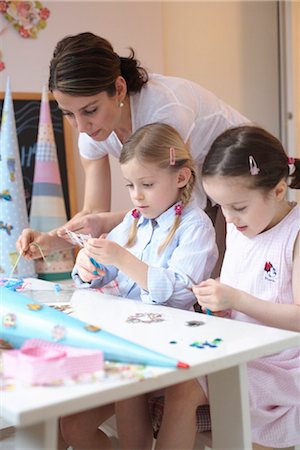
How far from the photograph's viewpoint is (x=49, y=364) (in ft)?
2.56

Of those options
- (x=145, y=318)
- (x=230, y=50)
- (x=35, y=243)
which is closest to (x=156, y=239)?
(x=35, y=243)

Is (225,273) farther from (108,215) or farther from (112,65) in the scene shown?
(112,65)

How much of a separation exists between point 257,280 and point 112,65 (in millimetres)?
646

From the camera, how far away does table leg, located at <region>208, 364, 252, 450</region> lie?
0.99m

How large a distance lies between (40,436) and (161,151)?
81cm

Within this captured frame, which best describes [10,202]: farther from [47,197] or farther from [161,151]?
[161,151]

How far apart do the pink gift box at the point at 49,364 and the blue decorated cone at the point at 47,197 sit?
1.67 m

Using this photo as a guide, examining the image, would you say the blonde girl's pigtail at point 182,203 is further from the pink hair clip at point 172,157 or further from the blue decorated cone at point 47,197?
the blue decorated cone at point 47,197

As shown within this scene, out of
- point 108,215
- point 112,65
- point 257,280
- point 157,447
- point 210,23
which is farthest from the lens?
point 210,23

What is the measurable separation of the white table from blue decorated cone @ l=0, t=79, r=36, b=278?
47.6 inches

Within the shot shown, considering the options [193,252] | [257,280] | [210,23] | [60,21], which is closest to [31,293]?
[193,252]

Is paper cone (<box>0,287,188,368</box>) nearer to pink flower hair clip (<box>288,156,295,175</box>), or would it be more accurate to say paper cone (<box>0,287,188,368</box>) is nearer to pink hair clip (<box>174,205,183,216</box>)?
pink hair clip (<box>174,205,183,216</box>)

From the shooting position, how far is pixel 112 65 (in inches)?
62.7

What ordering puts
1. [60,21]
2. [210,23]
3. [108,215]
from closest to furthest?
1. [108,215]
2. [60,21]
3. [210,23]
